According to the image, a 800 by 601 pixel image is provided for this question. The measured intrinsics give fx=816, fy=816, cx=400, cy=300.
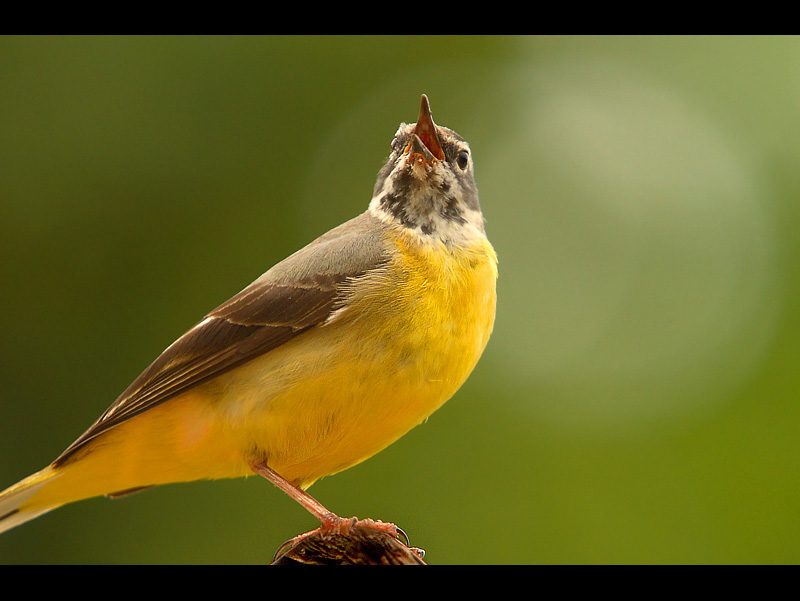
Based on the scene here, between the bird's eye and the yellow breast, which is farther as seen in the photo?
the bird's eye

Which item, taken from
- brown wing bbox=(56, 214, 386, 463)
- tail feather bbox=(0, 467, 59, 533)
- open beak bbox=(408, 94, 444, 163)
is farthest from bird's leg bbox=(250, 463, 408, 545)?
open beak bbox=(408, 94, 444, 163)

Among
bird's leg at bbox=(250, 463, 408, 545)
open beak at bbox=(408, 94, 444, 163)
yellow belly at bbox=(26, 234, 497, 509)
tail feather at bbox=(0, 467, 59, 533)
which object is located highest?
open beak at bbox=(408, 94, 444, 163)

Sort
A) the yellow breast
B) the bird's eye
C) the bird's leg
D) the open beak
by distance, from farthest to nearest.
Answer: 1. the bird's eye
2. the open beak
3. the yellow breast
4. the bird's leg

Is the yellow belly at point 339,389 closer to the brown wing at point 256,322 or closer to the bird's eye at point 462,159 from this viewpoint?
the brown wing at point 256,322

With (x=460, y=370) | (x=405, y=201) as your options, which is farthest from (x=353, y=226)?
(x=460, y=370)

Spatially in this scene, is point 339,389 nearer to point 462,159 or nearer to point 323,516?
point 323,516

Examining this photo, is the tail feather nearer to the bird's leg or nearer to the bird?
the bird

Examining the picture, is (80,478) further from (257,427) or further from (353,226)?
(353,226)
